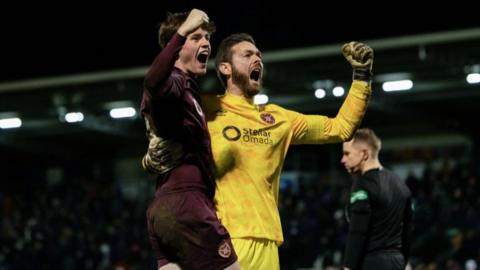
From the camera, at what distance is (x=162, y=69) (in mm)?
3422

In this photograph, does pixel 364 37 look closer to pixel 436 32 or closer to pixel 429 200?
pixel 436 32

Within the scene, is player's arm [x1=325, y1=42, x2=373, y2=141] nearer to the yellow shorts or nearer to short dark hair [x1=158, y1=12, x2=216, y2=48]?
the yellow shorts

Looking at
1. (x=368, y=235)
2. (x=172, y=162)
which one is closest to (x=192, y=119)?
(x=172, y=162)

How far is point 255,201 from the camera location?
412 centimetres

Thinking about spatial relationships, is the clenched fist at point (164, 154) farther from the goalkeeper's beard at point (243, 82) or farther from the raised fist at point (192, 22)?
the goalkeeper's beard at point (243, 82)

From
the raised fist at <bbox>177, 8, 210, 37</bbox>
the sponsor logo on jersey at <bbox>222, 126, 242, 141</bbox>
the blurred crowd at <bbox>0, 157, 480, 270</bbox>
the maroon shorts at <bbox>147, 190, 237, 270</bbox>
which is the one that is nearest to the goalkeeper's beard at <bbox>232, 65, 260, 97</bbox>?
the sponsor logo on jersey at <bbox>222, 126, 242, 141</bbox>

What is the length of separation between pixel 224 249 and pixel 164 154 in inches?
17.7

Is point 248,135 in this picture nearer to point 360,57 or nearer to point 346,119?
point 346,119

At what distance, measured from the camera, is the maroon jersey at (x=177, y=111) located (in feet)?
11.3

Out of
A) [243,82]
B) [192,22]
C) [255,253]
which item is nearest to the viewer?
[192,22]

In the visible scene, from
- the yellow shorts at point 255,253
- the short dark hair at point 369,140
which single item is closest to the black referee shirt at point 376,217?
the short dark hair at point 369,140

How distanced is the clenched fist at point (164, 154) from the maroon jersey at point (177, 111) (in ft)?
0.09

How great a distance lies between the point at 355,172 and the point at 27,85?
14053mm

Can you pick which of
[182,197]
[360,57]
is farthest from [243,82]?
[182,197]
